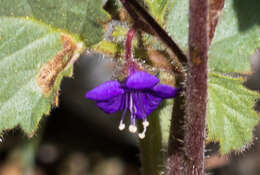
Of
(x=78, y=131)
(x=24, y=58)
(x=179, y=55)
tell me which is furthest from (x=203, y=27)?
(x=78, y=131)

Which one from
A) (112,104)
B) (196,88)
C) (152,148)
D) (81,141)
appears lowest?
(81,141)

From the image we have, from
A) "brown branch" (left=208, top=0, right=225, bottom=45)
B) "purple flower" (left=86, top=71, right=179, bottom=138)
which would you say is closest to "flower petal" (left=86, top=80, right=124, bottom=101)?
"purple flower" (left=86, top=71, right=179, bottom=138)

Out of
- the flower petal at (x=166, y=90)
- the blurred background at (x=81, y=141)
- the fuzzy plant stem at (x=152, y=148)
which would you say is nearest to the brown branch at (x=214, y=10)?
the flower petal at (x=166, y=90)

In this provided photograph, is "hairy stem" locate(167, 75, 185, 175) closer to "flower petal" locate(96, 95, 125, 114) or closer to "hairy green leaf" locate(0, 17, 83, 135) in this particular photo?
"flower petal" locate(96, 95, 125, 114)

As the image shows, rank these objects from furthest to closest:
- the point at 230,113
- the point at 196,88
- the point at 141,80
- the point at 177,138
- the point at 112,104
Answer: the point at 230,113 → the point at 112,104 → the point at 177,138 → the point at 141,80 → the point at 196,88

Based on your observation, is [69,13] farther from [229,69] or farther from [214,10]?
[229,69]

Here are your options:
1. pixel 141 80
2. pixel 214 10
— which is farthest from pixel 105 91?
pixel 214 10
